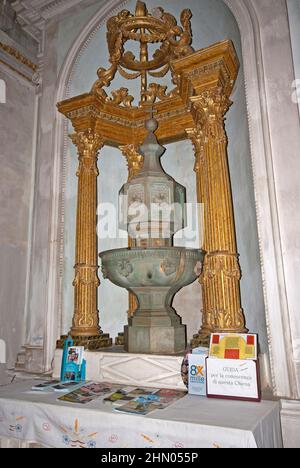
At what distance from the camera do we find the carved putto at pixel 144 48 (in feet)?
12.9

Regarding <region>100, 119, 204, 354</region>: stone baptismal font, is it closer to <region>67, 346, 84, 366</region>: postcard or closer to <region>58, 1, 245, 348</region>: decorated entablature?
<region>58, 1, 245, 348</region>: decorated entablature

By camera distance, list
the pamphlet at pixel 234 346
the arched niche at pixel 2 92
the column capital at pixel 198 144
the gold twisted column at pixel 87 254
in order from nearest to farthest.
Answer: the pamphlet at pixel 234 346 < the gold twisted column at pixel 87 254 < the column capital at pixel 198 144 < the arched niche at pixel 2 92

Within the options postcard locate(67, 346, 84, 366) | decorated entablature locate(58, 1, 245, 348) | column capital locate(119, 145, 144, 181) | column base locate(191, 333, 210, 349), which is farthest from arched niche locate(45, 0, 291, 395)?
column capital locate(119, 145, 144, 181)

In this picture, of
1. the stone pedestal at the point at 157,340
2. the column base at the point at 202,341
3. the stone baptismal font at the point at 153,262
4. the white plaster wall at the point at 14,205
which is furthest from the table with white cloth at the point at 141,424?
the white plaster wall at the point at 14,205

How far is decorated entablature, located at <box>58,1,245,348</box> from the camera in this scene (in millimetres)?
2990

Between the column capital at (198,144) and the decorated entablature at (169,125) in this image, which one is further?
the column capital at (198,144)

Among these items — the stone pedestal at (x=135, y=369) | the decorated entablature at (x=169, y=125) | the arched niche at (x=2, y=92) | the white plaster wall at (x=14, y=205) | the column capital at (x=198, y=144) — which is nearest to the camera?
the stone pedestal at (x=135, y=369)

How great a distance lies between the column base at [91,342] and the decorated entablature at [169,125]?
0.06 feet

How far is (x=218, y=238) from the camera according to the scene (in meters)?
2.99

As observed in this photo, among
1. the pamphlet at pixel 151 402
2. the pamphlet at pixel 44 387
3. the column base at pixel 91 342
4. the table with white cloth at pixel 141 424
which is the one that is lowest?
the table with white cloth at pixel 141 424

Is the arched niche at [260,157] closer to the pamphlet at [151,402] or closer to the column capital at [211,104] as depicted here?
the column capital at [211,104]

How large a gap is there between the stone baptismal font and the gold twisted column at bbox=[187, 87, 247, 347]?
0.21 metres

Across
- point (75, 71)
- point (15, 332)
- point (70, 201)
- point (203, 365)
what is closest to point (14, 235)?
point (70, 201)

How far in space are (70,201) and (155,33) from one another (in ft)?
7.25
